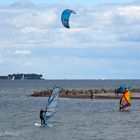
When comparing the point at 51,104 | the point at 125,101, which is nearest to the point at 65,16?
the point at 51,104

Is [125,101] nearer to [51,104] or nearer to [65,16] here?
[51,104]

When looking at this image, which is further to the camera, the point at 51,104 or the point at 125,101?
the point at 125,101

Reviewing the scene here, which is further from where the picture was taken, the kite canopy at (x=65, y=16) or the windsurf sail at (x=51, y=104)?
the windsurf sail at (x=51, y=104)

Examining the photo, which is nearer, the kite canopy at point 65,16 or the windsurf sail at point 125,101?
the kite canopy at point 65,16

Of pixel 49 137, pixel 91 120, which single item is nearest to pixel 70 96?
pixel 91 120

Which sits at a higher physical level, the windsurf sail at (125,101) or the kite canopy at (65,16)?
the kite canopy at (65,16)

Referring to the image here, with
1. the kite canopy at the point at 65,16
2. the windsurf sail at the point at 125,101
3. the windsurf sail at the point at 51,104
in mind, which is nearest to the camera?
the kite canopy at the point at 65,16

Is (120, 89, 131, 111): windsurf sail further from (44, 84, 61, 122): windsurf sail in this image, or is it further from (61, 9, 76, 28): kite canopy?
(61, 9, 76, 28): kite canopy

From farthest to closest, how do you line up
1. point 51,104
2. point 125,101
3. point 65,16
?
1. point 125,101
2. point 51,104
3. point 65,16

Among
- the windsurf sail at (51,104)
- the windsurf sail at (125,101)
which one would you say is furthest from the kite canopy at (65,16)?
the windsurf sail at (125,101)

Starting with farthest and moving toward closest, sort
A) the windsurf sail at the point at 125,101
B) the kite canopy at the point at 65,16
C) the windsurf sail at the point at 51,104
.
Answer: the windsurf sail at the point at 125,101 → the windsurf sail at the point at 51,104 → the kite canopy at the point at 65,16

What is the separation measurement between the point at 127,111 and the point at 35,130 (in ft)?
68.5

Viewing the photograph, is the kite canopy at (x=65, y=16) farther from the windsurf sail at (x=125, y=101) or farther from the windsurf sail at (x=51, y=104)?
the windsurf sail at (x=125, y=101)

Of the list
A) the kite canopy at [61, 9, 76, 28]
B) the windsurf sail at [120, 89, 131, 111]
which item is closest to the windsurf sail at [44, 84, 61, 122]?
the kite canopy at [61, 9, 76, 28]
